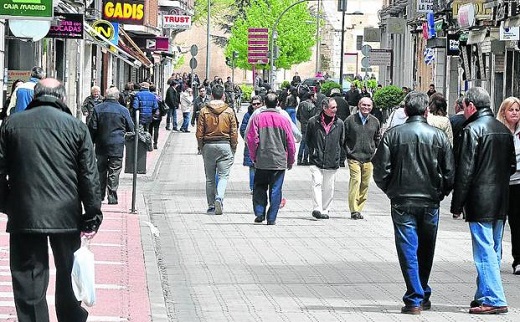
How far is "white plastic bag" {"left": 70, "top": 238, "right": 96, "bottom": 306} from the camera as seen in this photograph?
851 centimetres

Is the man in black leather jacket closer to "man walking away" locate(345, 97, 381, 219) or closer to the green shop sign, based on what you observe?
the green shop sign

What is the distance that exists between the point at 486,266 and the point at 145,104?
22910mm

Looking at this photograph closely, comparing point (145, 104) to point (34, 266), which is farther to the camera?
point (145, 104)

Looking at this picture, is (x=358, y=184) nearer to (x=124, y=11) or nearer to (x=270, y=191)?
(x=270, y=191)

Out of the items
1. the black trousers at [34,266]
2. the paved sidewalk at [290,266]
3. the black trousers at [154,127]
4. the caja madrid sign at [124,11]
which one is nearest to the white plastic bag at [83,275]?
the black trousers at [34,266]

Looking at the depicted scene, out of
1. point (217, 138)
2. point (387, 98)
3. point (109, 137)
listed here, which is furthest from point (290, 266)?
point (387, 98)

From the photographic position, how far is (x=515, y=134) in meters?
13.9

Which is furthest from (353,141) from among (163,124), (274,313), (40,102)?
(163,124)

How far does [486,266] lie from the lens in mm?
11219

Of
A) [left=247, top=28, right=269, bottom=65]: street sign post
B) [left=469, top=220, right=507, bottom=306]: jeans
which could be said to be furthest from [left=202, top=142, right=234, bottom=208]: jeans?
[left=247, top=28, right=269, bottom=65]: street sign post

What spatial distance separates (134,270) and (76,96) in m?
31.3

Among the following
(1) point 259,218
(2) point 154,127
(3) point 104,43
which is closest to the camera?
(1) point 259,218

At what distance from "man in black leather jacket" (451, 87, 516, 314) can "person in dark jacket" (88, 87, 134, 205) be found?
9.49m

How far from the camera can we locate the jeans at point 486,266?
1115 centimetres
